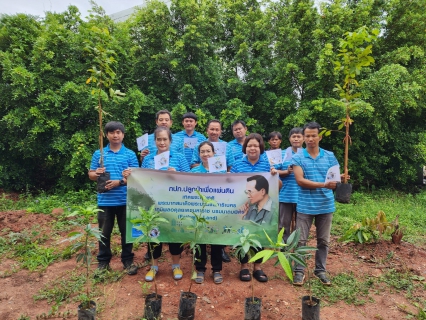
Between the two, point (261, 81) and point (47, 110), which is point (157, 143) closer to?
point (47, 110)

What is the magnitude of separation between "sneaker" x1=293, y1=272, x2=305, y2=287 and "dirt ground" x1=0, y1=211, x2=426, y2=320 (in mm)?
54

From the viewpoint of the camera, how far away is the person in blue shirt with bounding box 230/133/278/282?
3379 millimetres

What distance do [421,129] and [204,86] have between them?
6757mm

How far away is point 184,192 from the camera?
3318mm

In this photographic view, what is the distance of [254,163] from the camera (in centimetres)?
347

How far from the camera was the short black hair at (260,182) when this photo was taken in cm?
328

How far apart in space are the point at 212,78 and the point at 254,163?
16.7 ft

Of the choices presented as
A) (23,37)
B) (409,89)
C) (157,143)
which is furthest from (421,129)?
(23,37)

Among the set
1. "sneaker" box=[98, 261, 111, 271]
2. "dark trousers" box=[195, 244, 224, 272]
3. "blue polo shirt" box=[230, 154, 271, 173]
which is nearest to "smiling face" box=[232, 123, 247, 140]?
"blue polo shirt" box=[230, 154, 271, 173]

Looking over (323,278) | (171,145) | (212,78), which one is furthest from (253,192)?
(212,78)

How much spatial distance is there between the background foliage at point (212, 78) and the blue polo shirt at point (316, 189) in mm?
4402

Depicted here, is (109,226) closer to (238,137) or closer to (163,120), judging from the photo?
(163,120)

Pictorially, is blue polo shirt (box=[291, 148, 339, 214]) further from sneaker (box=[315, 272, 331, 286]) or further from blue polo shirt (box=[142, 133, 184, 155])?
blue polo shirt (box=[142, 133, 184, 155])

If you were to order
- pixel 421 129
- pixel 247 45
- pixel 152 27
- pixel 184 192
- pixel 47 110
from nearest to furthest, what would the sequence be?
Result: pixel 184 192
pixel 47 110
pixel 152 27
pixel 247 45
pixel 421 129
